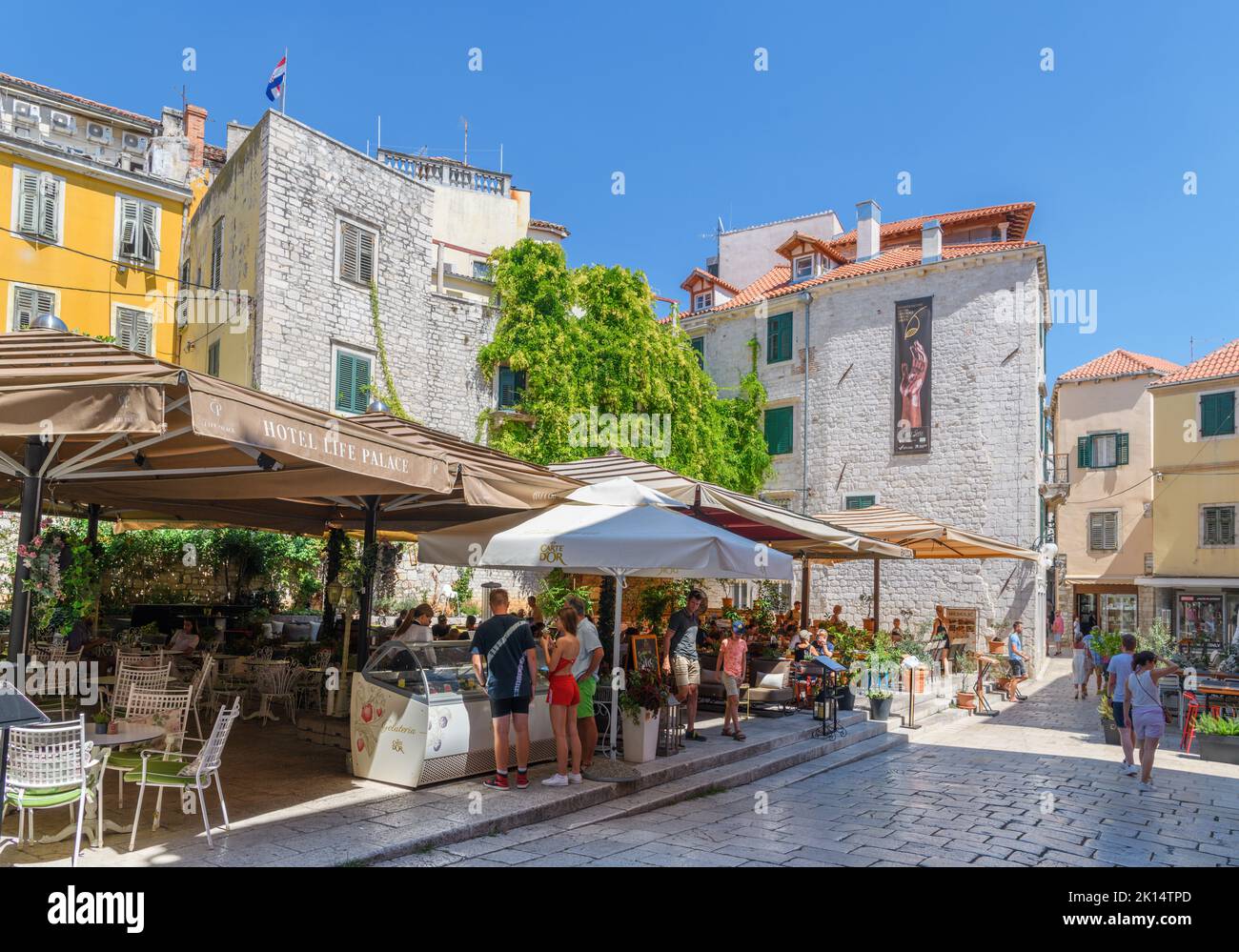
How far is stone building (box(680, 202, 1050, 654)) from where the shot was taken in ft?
78.1

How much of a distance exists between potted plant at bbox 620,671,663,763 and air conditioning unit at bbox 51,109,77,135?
2541 centimetres

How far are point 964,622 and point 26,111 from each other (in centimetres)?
2841

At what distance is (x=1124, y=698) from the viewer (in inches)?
424

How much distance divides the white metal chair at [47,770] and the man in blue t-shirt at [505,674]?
3.01 m

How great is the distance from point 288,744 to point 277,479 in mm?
3171

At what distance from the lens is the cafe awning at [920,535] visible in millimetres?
15633

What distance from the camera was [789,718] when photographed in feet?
41.5

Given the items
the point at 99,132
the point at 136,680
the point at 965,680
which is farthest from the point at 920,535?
the point at 99,132

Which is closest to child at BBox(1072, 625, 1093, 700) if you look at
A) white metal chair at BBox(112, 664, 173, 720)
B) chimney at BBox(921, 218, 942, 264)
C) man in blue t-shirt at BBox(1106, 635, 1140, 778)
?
man in blue t-shirt at BBox(1106, 635, 1140, 778)

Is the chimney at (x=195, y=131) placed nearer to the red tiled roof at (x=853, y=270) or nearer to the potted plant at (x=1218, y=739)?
the red tiled roof at (x=853, y=270)

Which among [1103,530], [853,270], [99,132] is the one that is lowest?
[1103,530]

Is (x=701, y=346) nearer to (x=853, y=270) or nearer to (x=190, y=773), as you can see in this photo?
(x=853, y=270)
